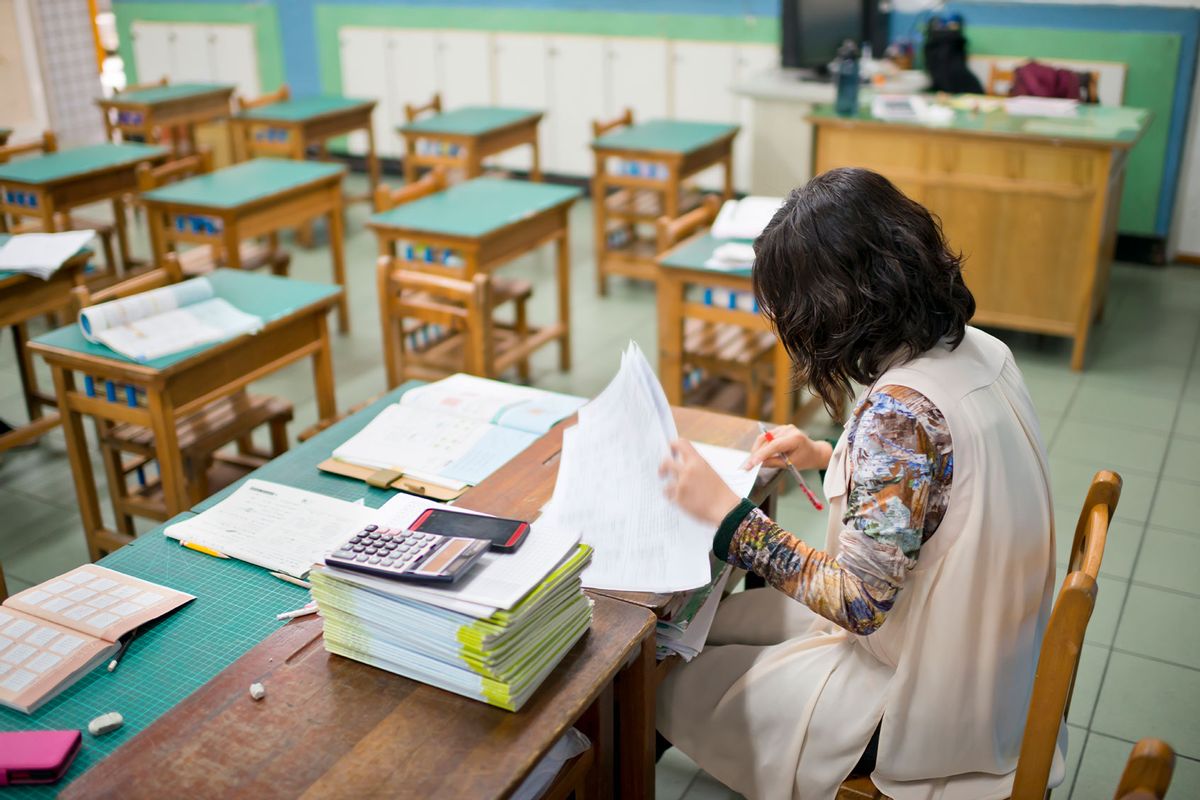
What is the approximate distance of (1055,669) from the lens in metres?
1.26

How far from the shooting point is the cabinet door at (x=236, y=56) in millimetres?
8141

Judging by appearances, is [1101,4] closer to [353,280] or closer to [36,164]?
[353,280]

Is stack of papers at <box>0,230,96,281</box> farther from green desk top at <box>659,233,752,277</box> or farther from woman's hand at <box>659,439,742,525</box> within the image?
woman's hand at <box>659,439,742,525</box>

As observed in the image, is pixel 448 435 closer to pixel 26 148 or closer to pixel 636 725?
pixel 636 725

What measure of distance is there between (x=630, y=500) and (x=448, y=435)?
1.68ft

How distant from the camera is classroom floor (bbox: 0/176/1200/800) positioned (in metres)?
2.34

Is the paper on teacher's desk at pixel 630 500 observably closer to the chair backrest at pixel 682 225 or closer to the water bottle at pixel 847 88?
the chair backrest at pixel 682 225

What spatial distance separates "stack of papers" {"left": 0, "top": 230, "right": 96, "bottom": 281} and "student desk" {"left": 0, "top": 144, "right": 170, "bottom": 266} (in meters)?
0.98

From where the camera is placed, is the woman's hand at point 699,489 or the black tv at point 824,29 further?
the black tv at point 824,29

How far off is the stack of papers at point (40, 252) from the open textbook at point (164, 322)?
668 millimetres

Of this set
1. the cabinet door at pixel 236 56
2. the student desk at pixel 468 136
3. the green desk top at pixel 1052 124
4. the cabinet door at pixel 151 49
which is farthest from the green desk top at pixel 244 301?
the cabinet door at pixel 151 49

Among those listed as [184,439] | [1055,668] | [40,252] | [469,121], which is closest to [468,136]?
[469,121]

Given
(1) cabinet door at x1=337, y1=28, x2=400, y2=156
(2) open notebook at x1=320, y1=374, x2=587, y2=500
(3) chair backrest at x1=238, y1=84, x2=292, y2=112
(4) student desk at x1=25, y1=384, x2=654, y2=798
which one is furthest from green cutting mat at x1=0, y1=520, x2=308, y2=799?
(1) cabinet door at x1=337, y1=28, x2=400, y2=156

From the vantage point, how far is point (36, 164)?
472 centimetres
